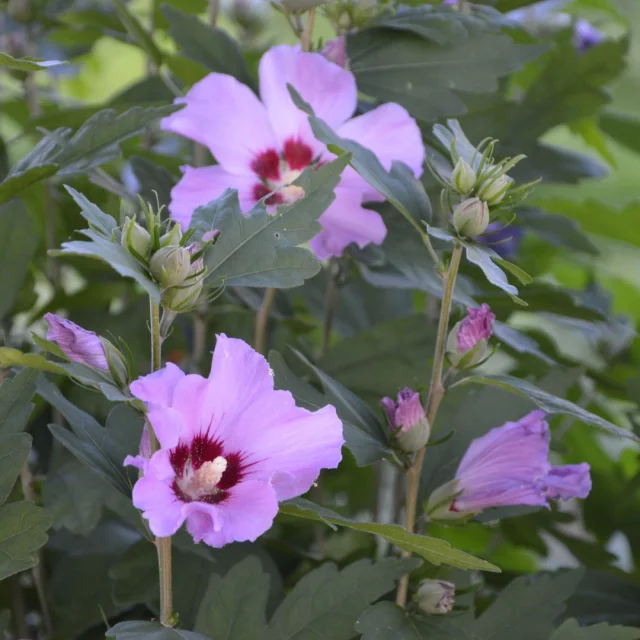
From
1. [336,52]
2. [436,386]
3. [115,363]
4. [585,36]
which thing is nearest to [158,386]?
[115,363]

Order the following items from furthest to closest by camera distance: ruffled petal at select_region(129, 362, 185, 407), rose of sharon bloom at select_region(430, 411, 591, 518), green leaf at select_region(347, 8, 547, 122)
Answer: green leaf at select_region(347, 8, 547, 122)
rose of sharon bloom at select_region(430, 411, 591, 518)
ruffled petal at select_region(129, 362, 185, 407)

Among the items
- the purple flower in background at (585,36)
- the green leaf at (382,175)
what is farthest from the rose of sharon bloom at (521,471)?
the purple flower in background at (585,36)

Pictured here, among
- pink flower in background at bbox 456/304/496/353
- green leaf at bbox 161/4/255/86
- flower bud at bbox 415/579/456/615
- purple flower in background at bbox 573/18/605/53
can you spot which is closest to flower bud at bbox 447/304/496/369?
pink flower in background at bbox 456/304/496/353

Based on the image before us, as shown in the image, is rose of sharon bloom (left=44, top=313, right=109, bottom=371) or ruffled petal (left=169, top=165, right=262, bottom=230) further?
ruffled petal (left=169, top=165, right=262, bottom=230)

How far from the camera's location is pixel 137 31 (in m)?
0.60

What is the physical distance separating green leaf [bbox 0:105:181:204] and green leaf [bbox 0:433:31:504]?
13 cm

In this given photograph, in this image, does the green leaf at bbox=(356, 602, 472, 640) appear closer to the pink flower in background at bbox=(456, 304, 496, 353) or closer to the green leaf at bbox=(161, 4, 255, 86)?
the pink flower in background at bbox=(456, 304, 496, 353)

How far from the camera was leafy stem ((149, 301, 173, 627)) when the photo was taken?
0.34 metres

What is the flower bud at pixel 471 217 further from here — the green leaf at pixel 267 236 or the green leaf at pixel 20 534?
the green leaf at pixel 20 534

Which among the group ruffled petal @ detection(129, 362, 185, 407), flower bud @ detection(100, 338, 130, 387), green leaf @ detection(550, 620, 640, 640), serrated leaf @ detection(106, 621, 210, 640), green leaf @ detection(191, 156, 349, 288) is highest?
green leaf @ detection(191, 156, 349, 288)

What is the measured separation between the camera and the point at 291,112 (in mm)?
501

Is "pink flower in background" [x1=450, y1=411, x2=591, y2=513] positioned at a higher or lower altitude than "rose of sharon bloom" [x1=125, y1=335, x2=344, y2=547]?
lower

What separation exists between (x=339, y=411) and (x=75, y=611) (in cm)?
22

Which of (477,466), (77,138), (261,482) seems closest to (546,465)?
(477,466)
